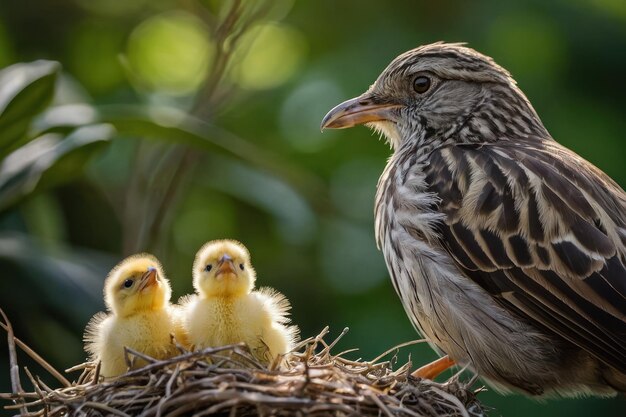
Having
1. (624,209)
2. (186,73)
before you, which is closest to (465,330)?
(624,209)

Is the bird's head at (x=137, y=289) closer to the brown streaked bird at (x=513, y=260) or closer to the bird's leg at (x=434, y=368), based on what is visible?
the brown streaked bird at (x=513, y=260)

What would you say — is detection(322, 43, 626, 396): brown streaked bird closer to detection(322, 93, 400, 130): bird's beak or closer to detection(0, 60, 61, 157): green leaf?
detection(322, 93, 400, 130): bird's beak

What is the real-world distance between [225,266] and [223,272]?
3cm

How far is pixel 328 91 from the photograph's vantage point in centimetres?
877

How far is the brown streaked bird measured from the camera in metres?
5.46

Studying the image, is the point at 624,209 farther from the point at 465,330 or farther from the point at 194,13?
the point at 194,13

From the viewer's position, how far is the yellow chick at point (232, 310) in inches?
227

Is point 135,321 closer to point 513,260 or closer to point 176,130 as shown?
point 176,130

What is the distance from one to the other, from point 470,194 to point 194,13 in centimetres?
264

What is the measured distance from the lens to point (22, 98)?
258 inches

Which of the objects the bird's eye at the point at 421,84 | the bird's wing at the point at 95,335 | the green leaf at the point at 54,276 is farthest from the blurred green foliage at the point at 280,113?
the bird's wing at the point at 95,335

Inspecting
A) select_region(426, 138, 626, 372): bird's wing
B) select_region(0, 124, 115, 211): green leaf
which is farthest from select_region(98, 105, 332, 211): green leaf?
select_region(426, 138, 626, 372): bird's wing

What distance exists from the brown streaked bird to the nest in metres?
0.36

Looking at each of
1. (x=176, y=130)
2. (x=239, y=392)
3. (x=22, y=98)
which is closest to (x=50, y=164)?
(x=22, y=98)
